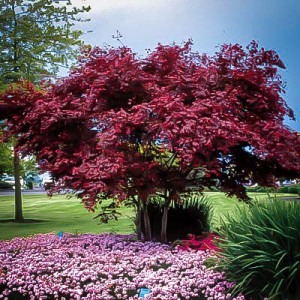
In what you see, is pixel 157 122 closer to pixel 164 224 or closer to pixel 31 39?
pixel 164 224

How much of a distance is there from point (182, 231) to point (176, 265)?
2.02 metres

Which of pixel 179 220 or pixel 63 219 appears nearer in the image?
pixel 179 220

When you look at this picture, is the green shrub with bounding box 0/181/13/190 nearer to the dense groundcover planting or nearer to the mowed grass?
the mowed grass

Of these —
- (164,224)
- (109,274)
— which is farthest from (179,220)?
(109,274)

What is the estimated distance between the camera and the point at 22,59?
11602 mm

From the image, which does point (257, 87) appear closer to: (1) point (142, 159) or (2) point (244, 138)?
(2) point (244, 138)

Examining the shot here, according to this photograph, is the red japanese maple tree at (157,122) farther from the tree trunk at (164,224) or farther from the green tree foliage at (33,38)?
the green tree foliage at (33,38)

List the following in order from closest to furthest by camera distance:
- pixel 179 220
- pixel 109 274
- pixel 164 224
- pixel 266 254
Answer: pixel 266 254, pixel 109 274, pixel 164 224, pixel 179 220

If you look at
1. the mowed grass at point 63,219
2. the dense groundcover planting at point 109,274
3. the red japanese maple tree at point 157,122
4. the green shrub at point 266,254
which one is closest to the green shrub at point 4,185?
the mowed grass at point 63,219

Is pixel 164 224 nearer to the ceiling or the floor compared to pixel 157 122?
nearer to the floor

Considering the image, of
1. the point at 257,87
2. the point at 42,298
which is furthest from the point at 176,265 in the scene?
the point at 257,87

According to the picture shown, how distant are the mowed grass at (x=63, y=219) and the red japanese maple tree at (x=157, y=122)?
7.44 ft

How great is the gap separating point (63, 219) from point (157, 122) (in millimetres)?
8623

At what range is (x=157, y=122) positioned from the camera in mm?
4691
